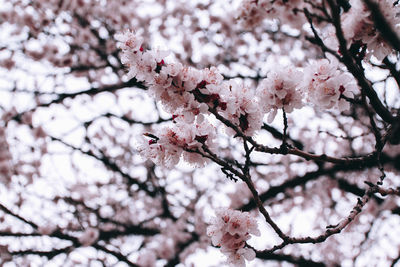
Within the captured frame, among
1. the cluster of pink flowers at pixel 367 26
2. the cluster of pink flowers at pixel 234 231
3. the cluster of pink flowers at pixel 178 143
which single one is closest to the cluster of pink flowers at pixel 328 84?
the cluster of pink flowers at pixel 367 26

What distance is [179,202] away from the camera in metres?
6.91

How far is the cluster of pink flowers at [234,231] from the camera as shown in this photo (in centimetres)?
190

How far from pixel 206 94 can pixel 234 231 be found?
75 centimetres

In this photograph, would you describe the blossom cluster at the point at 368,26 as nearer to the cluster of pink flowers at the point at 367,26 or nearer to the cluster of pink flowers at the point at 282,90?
the cluster of pink flowers at the point at 367,26

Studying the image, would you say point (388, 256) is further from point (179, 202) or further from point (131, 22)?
point (131, 22)

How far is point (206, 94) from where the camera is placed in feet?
6.05

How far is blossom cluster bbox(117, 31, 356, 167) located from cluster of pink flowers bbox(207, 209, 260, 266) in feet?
1.19

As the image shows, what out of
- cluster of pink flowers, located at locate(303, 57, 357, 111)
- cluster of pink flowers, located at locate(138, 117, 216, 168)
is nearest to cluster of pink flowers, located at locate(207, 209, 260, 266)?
cluster of pink flowers, located at locate(138, 117, 216, 168)

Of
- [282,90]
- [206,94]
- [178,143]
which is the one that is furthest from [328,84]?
[178,143]

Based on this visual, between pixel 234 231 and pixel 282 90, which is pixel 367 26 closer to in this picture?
pixel 282 90

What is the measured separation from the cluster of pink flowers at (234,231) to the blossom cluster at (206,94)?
0.36 meters

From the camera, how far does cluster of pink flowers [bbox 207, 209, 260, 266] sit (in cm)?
190

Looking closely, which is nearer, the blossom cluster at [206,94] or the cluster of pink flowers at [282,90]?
the blossom cluster at [206,94]

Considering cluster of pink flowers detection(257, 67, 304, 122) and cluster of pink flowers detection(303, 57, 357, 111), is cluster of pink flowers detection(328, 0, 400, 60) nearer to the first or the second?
cluster of pink flowers detection(303, 57, 357, 111)
